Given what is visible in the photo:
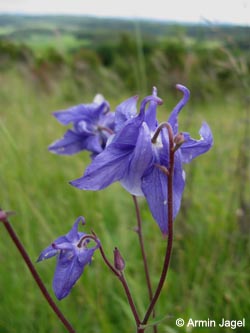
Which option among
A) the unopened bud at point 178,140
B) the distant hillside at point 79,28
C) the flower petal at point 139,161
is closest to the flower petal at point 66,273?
the flower petal at point 139,161

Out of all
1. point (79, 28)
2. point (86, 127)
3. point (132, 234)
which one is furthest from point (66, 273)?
point (79, 28)

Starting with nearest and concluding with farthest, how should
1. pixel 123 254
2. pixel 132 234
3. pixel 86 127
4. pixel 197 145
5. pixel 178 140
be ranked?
pixel 178 140 → pixel 197 145 → pixel 86 127 → pixel 123 254 → pixel 132 234

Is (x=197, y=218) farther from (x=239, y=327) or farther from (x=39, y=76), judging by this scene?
(x=39, y=76)

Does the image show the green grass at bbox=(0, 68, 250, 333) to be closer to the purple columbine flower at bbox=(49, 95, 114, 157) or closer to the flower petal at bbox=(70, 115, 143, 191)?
the purple columbine flower at bbox=(49, 95, 114, 157)

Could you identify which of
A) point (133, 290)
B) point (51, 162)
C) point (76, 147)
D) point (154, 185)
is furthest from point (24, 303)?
point (51, 162)

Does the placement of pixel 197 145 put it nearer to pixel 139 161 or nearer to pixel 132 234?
pixel 139 161

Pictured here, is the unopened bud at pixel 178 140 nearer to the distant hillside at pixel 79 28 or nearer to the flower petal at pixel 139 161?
the flower petal at pixel 139 161

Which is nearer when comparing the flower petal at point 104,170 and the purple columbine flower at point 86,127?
the flower petal at point 104,170
